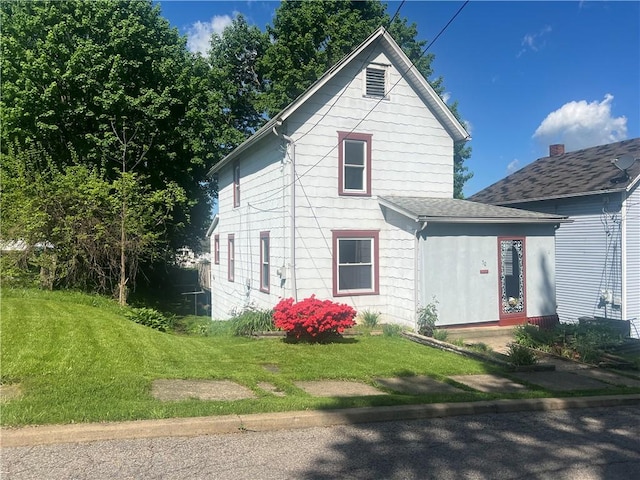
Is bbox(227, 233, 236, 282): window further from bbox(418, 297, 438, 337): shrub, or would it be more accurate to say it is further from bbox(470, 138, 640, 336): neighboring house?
bbox(470, 138, 640, 336): neighboring house

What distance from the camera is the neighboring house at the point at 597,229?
1525 centimetres

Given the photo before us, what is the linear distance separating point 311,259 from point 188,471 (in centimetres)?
926

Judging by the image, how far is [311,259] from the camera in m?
13.5

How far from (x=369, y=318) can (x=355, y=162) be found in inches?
176

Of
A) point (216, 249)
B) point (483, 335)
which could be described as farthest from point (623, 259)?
point (216, 249)

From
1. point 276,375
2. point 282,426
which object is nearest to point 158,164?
point 276,375

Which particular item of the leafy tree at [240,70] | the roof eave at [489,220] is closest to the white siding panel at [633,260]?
the roof eave at [489,220]

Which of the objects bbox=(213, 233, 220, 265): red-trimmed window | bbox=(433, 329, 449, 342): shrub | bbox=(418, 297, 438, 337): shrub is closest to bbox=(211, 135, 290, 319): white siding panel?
bbox=(213, 233, 220, 265): red-trimmed window

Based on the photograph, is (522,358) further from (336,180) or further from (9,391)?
(9,391)

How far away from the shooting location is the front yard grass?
5.59 meters

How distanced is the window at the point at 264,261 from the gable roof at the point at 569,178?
9.93m

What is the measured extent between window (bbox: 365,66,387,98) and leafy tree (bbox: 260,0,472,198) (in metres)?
11.7

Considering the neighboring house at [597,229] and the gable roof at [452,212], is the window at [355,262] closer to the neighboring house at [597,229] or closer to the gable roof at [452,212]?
the gable roof at [452,212]

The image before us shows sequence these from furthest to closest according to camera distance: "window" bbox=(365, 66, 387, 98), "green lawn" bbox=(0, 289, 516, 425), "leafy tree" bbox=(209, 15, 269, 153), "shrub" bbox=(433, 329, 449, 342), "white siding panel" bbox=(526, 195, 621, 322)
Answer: "leafy tree" bbox=(209, 15, 269, 153) → "white siding panel" bbox=(526, 195, 621, 322) → "window" bbox=(365, 66, 387, 98) → "shrub" bbox=(433, 329, 449, 342) → "green lawn" bbox=(0, 289, 516, 425)
